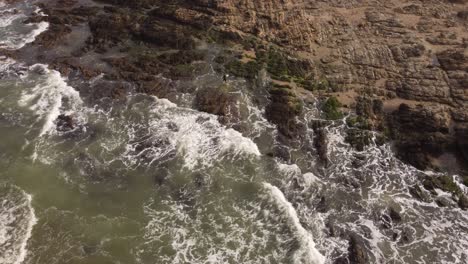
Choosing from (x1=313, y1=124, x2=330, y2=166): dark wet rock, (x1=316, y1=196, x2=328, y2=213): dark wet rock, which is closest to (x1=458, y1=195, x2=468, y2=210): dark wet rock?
(x1=313, y1=124, x2=330, y2=166): dark wet rock

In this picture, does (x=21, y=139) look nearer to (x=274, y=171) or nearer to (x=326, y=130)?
(x=274, y=171)

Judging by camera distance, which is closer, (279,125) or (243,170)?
(243,170)

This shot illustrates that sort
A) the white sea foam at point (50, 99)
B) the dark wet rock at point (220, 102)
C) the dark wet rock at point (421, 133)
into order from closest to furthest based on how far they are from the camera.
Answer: the dark wet rock at point (421, 133), the white sea foam at point (50, 99), the dark wet rock at point (220, 102)

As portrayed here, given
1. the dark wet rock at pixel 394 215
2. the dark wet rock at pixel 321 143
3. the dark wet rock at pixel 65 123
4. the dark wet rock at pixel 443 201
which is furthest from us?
the dark wet rock at pixel 65 123

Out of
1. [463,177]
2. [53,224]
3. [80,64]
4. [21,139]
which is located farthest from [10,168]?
[463,177]

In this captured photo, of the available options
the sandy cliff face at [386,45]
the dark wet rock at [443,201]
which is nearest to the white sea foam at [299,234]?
the dark wet rock at [443,201]

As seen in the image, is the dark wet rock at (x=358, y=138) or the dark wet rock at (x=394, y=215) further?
the dark wet rock at (x=358, y=138)

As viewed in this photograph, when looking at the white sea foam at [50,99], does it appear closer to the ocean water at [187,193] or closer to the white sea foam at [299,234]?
the ocean water at [187,193]

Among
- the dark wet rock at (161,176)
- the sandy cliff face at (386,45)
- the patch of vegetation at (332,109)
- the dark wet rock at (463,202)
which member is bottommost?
the dark wet rock at (161,176)
